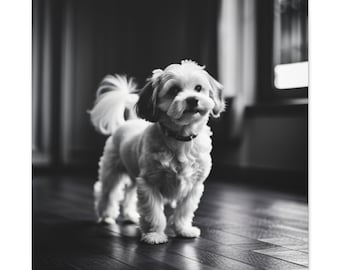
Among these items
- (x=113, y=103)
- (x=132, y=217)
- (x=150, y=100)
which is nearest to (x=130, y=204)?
(x=132, y=217)

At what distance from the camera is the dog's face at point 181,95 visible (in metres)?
1.52

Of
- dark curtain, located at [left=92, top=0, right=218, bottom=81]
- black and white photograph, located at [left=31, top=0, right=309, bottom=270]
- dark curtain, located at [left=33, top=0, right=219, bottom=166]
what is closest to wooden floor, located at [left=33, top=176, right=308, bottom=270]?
black and white photograph, located at [left=31, top=0, right=309, bottom=270]

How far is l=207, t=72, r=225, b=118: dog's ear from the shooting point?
1.60m

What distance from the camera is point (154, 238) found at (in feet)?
5.51

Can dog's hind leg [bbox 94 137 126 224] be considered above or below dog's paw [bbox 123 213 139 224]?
above

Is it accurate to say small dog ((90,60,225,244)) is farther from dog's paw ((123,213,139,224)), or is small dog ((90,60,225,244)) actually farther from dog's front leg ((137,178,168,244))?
dog's paw ((123,213,139,224))

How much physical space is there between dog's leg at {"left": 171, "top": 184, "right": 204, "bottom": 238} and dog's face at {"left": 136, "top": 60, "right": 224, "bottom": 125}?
0.89 feet

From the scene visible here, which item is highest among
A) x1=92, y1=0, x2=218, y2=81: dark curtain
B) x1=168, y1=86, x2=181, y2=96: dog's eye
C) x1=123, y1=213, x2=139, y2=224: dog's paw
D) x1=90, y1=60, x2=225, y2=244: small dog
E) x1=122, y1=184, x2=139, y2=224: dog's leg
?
x1=92, y1=0, x2=218, y2=81: dark curtain
